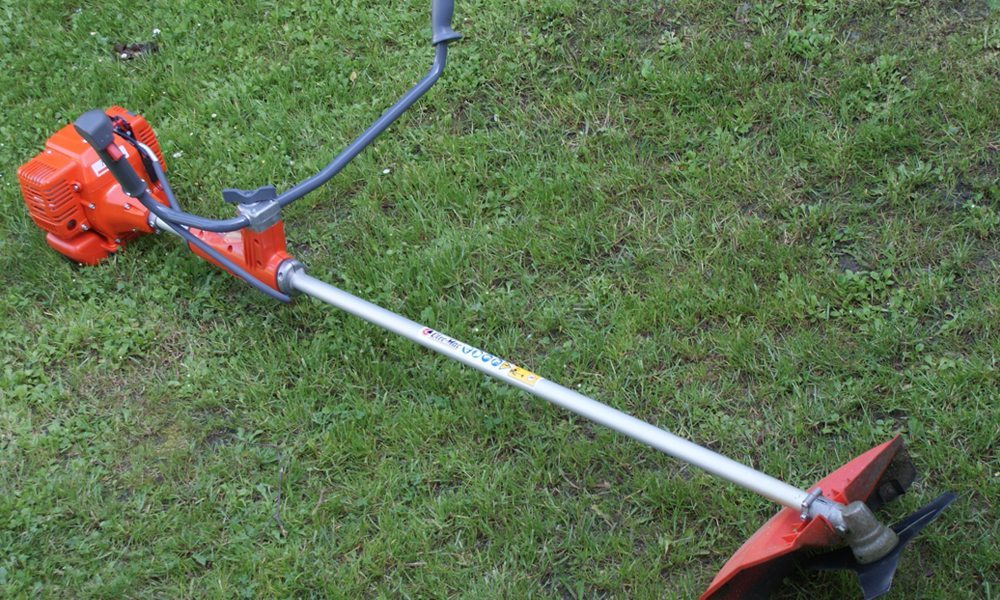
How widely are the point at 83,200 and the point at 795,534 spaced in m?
2.62

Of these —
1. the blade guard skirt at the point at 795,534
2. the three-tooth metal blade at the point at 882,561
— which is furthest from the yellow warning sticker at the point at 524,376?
the three-tooth metal blade at the point at 882,561

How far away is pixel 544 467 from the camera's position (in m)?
2.94

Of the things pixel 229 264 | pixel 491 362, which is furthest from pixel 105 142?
pixel 491 362

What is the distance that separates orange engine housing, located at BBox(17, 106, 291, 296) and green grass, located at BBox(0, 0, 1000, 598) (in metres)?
0.09

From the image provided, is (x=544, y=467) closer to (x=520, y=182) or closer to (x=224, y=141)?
(x=520, y=182)

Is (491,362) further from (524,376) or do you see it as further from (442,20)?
(442,20)

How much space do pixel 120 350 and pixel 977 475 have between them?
266 centimetres

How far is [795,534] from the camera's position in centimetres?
233

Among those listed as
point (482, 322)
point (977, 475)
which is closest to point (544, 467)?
point (482, 322)

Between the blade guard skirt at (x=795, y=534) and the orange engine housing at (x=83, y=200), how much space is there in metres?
1.93

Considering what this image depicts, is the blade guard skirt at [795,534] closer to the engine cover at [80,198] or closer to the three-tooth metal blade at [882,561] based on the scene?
the three-tooth metal blade at [882,561]

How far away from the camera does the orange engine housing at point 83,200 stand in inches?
137

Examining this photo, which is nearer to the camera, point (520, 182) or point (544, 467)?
point (544, 467)

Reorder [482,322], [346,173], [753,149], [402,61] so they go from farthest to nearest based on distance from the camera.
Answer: [402,61], [346,173], [753,149], [482,322]
